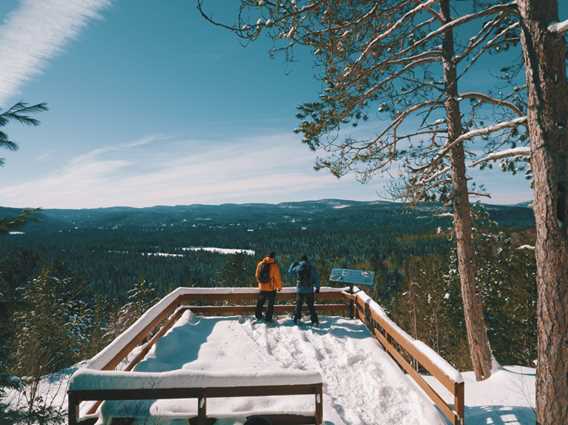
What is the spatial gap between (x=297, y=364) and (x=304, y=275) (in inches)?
78.4

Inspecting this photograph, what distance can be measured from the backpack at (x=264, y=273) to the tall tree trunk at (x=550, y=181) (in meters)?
4.59

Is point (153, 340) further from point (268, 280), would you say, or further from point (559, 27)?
point (559, 27)

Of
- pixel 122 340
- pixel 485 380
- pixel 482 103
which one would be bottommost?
pixel 485 380

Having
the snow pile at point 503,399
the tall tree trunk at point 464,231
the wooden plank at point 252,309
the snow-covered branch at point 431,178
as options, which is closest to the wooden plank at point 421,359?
the snow pile at point 503,399

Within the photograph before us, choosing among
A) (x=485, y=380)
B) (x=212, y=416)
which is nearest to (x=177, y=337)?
(x=212, y=416)

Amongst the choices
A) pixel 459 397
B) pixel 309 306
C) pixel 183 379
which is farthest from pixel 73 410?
pixel 309 306

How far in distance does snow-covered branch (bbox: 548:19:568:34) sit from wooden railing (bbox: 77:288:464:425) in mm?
3124

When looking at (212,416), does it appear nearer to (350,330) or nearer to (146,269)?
(350,330)

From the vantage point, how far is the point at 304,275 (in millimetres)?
6820

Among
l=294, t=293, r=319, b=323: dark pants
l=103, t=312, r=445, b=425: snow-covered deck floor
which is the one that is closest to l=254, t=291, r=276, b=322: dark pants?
l=103, t=312, r=445, b=425: snow-covered deck floor

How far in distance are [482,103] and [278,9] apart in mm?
4164

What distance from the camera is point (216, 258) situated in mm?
137125

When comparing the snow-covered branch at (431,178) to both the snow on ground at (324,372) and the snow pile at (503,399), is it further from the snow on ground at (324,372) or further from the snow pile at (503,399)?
the snow pile at (503,399)

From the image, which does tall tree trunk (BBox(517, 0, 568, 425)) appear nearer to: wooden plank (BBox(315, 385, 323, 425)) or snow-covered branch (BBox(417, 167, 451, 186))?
wooden plank (BBox(315, 385, 323, 425))
